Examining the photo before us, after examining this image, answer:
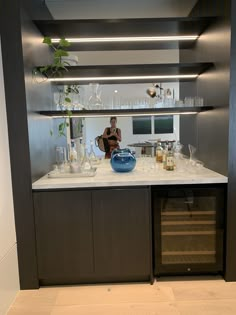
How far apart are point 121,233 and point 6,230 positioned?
0.93 meters

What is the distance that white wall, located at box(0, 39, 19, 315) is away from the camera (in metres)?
1.85

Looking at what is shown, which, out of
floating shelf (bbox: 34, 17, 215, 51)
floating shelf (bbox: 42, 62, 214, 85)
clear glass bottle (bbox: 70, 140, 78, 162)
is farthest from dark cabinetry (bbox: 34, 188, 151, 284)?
floating shelf (bbox: 34, 17, 215, 51)

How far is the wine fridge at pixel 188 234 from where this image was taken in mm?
2111

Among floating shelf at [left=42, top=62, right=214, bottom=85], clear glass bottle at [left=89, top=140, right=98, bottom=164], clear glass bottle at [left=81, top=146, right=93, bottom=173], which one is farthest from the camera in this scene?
clear glass bottle at [left=89, top=140, right=98, bottom=164]

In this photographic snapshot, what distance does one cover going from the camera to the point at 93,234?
6.82 feet

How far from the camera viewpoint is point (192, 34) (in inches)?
101

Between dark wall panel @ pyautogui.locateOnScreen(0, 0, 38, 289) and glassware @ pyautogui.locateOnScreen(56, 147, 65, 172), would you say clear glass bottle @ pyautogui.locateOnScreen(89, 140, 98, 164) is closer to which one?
glassware @ pyautogui.locateOnScreen(56, 147, 65, 172)

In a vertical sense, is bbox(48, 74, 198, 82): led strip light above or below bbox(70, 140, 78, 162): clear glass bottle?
above

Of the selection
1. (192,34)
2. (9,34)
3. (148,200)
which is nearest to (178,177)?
(148,200)

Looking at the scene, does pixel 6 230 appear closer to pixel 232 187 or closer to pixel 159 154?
pixel 159 154

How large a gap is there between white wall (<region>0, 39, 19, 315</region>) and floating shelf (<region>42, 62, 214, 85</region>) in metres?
0.76

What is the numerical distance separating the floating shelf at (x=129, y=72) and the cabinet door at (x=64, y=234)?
1.18m

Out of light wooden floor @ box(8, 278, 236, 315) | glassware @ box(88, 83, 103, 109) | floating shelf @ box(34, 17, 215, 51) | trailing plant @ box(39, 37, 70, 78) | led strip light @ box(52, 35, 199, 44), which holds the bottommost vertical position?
light wooden floor @ box(8, 278, 236, 315)

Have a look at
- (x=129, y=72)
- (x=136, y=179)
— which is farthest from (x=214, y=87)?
(x=136, y=179)
